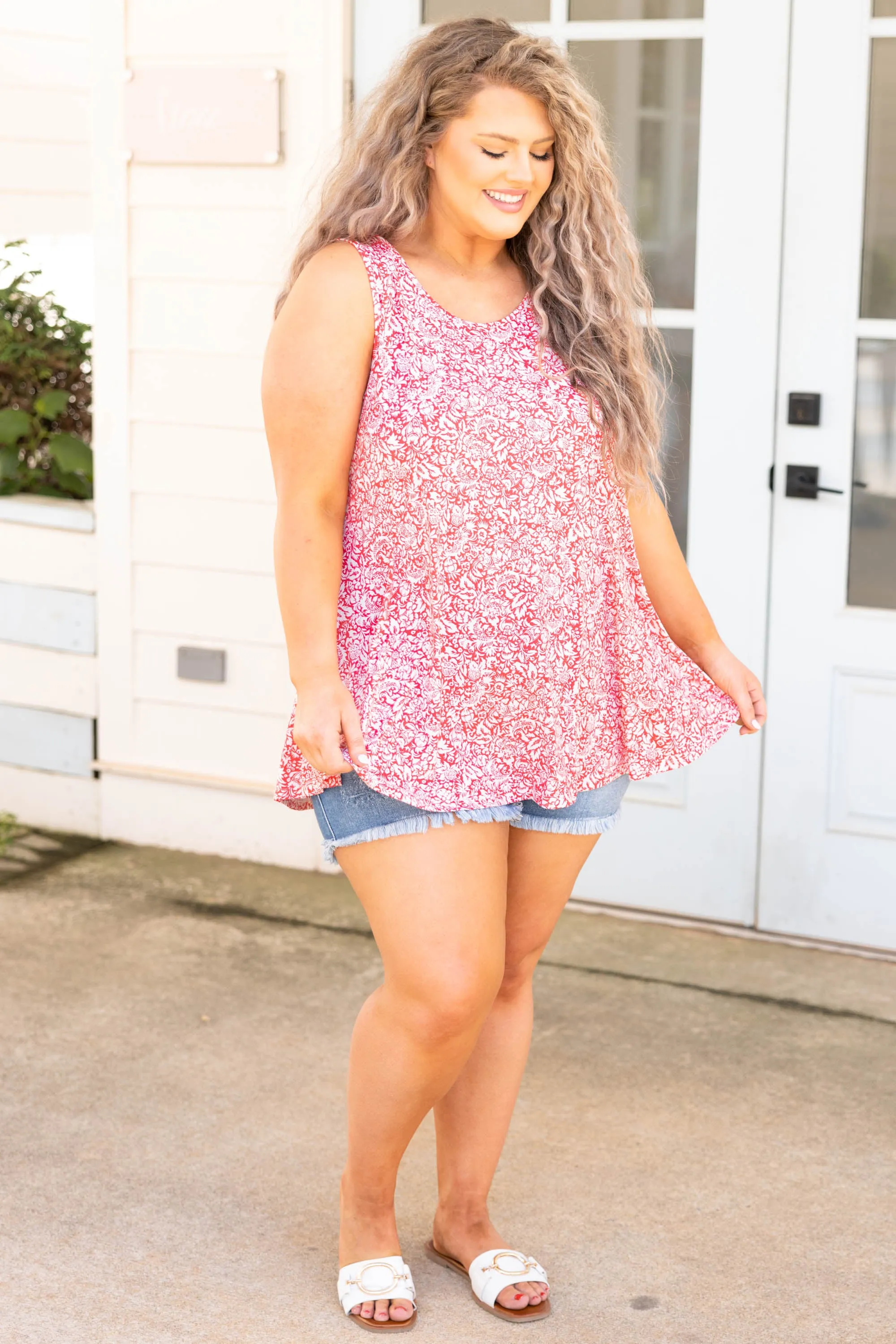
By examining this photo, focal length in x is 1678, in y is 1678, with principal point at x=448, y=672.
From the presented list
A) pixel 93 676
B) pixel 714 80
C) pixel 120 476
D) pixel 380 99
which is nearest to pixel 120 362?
pixel 120 476

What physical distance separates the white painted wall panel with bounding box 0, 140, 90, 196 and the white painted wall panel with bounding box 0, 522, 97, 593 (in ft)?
3.16

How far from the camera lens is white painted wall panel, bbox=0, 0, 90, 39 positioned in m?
4.52

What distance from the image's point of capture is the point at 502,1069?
226cm

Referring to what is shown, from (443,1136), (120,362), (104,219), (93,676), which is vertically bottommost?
(443,1136)

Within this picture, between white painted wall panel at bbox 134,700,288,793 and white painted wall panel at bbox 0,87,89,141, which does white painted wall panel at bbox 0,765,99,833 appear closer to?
white painted wall panel at bbox 134,700,288,793

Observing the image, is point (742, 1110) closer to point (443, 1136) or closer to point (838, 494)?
point (443, 1136)

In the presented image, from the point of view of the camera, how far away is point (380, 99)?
2045 millimetres

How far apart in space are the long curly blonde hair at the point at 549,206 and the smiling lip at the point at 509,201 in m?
0.08

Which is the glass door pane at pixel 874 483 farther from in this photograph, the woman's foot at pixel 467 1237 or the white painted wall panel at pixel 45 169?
the white painted wall panel at pixel 45 169

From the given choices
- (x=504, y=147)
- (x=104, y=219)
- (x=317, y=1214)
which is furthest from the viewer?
(x=104, y=219)

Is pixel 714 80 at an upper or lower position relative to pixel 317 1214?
upper

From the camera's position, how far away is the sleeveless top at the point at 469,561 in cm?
195

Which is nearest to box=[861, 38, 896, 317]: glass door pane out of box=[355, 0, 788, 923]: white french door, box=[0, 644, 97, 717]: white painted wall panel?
box=[355, 0, 788, 923]: white french door

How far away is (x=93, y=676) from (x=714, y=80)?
2.08 metres
